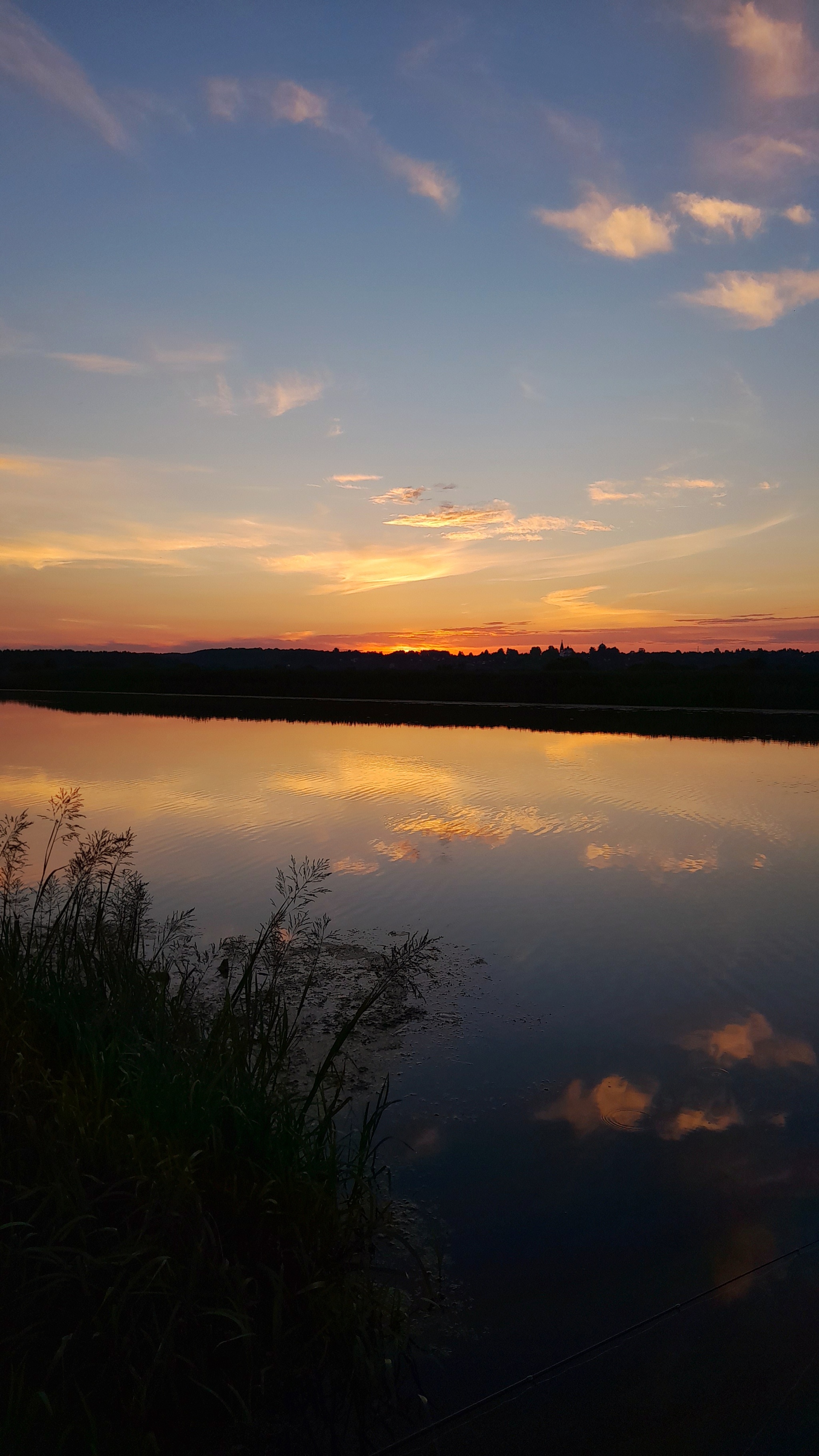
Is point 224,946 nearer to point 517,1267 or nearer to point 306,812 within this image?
point 517,1267

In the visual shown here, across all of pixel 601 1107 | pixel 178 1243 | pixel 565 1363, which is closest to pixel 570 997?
pixel 601 1107

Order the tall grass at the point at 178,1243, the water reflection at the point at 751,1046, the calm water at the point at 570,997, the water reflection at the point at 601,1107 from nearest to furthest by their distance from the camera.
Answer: the tall grass at the point at 178,1243 < the calm water at the point at 570,997 < the water reflection at the point at 601,1107 < the water reflection at the point at 751,1046

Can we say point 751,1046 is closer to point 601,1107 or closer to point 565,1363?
point 601,1107

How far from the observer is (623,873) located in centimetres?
1298

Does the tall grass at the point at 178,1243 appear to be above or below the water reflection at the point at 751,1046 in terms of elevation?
above

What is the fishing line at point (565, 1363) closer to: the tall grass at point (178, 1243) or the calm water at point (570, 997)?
the calm water at point (570, 997)

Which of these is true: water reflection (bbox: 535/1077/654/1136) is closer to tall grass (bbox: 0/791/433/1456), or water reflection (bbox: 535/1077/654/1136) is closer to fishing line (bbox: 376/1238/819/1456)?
fishing line (bbox: 376/1238/819/1456)

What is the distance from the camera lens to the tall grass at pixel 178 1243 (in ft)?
10.7

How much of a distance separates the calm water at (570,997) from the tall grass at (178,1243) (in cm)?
51

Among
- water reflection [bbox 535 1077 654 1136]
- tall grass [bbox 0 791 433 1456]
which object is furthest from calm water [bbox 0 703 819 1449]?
tall grass [bbox 0 791 433 1456]

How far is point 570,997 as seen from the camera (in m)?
8.09

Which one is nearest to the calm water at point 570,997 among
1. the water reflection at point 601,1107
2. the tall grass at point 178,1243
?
the water reflection at point 601,1107

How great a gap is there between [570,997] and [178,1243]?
516 cm

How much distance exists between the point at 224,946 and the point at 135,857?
17.1 feet
